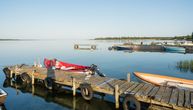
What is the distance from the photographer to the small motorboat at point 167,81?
17.6m

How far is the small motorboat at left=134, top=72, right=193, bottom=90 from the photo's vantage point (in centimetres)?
1762

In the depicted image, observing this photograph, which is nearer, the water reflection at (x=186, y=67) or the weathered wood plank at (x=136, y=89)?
the weathered wood plank at (x=136, y=89)

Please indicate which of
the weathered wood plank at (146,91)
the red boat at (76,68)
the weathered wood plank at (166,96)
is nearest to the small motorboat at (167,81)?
the weathered wood plank at (146,91)

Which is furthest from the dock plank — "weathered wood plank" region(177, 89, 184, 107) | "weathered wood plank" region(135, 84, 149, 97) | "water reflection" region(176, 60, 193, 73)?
"water reflection" region(176, 60, 193, 73)

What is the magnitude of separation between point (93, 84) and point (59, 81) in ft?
13.2

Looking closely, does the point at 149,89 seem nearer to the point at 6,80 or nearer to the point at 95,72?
the point at 95,72

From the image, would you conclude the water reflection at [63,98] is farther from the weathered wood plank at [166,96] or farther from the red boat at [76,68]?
the weathered wood plank at [166,96]

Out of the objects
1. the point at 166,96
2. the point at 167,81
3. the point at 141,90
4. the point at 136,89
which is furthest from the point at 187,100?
the point at 167,81

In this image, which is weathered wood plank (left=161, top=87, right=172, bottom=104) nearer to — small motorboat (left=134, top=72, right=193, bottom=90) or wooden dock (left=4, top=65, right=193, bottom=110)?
wooden dock (left=4, top=65, right=193, bottom=110)

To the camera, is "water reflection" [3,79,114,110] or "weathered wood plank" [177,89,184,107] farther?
"water reflection" [3,79,114,110]

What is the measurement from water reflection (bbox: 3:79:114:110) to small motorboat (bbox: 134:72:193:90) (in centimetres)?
500

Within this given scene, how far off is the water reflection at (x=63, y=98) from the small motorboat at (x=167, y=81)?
5.00 meters

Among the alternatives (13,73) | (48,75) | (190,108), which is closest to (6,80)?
(13,73)

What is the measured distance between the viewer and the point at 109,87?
50.7ft
